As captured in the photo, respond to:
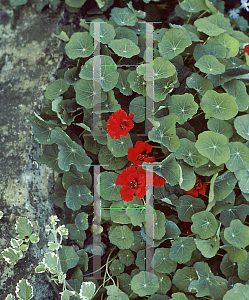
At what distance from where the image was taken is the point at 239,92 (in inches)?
52.6

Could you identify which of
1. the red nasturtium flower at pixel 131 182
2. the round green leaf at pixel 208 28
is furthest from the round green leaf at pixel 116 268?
the round green leaf at pixel 208 28

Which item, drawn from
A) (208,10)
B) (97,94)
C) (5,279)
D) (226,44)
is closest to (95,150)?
(97,94)

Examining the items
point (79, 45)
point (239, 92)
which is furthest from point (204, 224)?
point (79, 45)

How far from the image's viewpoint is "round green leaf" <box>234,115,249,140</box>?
1.27 meters

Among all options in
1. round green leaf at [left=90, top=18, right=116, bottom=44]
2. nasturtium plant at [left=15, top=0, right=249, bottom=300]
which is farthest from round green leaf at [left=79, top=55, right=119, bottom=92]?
round green leaf at [left=90, top=18, right=116, bottom=44]

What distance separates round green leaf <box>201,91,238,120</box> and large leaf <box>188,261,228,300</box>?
73cm

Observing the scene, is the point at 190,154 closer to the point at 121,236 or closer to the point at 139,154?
the point at 139,154

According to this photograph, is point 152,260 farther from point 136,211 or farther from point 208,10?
point 208,10

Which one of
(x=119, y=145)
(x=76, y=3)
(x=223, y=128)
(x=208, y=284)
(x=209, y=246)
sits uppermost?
(x=76, y=3)

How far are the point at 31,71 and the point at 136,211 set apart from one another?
1020 millimetres

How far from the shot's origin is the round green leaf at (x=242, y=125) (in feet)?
4.17

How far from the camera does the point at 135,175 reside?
1.15 m

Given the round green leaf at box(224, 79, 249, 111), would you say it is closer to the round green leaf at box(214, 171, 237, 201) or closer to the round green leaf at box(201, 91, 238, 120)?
the round green leaf at box(201, 91, 238, 120)

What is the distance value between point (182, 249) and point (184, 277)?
0.49ft
